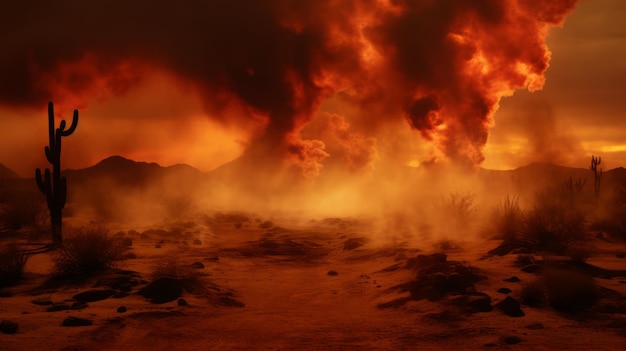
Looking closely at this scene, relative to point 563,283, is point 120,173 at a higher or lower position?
higher

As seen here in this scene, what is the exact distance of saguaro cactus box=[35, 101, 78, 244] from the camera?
77.0 feet

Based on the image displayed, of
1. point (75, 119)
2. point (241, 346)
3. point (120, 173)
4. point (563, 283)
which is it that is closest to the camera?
point (241, 346)

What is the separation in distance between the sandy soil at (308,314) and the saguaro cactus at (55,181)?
8.28 ft

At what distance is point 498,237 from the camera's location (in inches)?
1013

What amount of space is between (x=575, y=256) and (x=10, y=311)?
16.2 m

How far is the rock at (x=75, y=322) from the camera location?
12.5 meters

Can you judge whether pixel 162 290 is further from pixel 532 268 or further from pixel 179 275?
pixel 532 268

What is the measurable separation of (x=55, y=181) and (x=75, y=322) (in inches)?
507

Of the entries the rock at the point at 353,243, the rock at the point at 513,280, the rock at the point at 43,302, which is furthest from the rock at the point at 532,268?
the rock at the point at 43,302

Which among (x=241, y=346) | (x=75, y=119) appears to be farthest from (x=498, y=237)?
(x=75, y=119)

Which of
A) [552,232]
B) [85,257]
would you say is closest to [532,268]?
[552,232]

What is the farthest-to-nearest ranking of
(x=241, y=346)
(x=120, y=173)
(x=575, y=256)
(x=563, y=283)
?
1. (x=120, y=173)
2. (x=575, y=256)
3. (x=563, y=283)
4. (x=241, y=346)

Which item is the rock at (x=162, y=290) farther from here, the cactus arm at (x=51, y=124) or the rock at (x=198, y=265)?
the cactus arm at (x=51, y=124)

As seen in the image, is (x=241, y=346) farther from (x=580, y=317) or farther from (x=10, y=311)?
(x=580, y=317)
